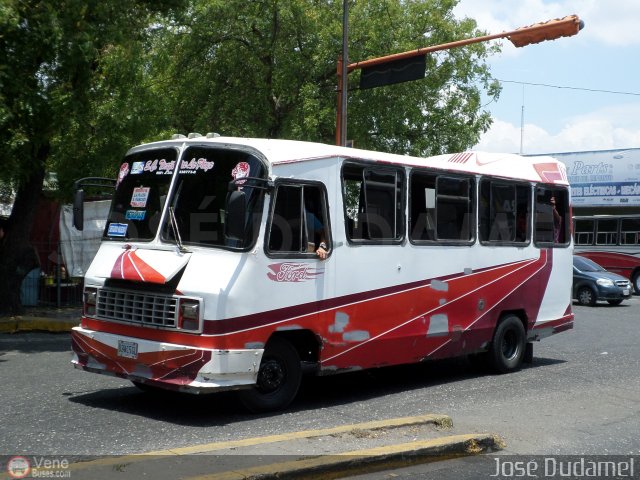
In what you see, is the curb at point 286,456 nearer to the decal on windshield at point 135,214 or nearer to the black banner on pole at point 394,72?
the decal on windshield at point 135,214

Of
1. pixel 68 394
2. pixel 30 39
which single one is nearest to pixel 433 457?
pixel 68 394

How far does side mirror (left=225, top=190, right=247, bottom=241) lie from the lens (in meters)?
8.07

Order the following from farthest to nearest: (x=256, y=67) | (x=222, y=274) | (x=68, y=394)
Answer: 1. (x=256, y=67)
2. (x=68, y=394)
3. (x=222, y=274)

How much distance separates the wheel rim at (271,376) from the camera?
344 inches

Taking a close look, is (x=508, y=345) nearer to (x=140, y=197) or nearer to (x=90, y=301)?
(x=140, y=197)

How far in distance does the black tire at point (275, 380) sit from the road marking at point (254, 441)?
1075 mm

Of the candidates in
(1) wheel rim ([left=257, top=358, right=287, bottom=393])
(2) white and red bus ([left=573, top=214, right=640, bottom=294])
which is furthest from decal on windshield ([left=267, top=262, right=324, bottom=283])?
(2) white and red bus ([left=573, top=214, right=640, bottom=294])

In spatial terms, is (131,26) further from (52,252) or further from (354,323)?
(354,323)

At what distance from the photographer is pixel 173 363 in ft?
26.7

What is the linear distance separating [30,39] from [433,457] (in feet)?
36.6

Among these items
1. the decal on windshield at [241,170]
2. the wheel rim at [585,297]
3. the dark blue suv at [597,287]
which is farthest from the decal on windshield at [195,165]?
the wheel rim at [585,297]

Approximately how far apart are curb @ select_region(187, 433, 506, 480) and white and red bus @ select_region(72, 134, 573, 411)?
189cm

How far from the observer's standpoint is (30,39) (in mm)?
14758

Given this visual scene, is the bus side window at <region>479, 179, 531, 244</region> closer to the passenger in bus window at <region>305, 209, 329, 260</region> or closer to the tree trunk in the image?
the passenger in bus window at <region>305, 209, 329, 260</region>
